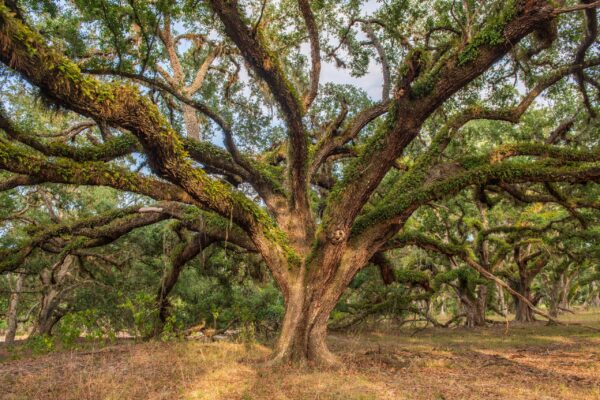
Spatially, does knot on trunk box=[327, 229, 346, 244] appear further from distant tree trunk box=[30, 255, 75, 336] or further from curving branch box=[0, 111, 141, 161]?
distant tree trunk box=[30, 255, 75, 336]

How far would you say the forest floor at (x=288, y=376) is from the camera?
5.41 metres

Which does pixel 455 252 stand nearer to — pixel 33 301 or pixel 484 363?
pixel 484 363

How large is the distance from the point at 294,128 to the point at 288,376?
4462 millimetres

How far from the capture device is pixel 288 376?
641 centimetres

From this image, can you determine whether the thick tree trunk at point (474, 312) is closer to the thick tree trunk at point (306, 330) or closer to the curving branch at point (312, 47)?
the thick tree trunk at point (306, 330)

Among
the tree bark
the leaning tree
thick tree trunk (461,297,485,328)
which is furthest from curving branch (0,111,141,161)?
the tree bark

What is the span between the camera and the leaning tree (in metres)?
5.81

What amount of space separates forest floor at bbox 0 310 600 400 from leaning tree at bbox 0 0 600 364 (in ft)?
4.08

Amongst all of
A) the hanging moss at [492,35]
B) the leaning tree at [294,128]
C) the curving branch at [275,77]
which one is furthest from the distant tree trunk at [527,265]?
the curving branch at [275,77]

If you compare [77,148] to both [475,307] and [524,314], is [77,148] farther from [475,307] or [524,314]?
[524,314]

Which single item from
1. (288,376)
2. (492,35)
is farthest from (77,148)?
(492,35)

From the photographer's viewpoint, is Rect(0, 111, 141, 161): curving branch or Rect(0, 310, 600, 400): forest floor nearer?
Rect(0, 310, 600, 400): forest floor

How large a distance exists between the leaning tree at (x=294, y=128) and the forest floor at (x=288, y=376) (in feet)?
4.08

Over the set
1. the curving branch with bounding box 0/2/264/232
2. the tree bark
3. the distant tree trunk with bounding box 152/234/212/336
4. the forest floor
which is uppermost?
the curving branch with bounding box 0/2/264/232
